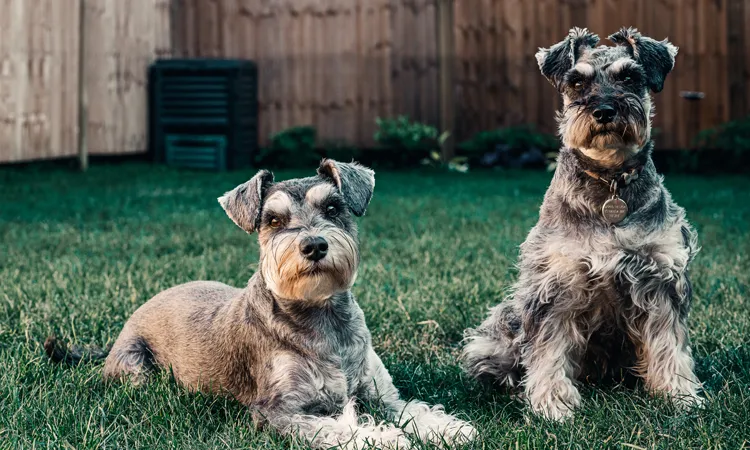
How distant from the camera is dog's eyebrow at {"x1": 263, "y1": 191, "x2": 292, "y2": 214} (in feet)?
12.3

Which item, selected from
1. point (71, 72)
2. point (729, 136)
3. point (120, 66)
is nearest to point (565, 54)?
point (729, 136)

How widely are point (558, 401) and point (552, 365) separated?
0.16m

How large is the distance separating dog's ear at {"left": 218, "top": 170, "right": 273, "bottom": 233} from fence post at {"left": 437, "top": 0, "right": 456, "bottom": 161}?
9.67m

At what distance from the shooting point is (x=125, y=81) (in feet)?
44.1

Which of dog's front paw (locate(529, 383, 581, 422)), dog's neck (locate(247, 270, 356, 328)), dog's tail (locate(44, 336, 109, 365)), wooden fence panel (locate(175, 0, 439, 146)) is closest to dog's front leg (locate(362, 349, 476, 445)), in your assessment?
dog's neck (locate(247, 270, 356, 328))

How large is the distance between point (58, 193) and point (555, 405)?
26.3ft

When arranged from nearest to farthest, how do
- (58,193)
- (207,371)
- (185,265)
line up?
(207,371) → (185,265) → (58,193)

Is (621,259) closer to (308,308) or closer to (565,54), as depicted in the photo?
(565,54)

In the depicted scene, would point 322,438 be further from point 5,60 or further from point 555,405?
point 5,60

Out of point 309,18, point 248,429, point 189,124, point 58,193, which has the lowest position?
point 248,429

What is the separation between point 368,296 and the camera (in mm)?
5641

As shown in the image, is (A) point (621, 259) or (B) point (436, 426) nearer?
(B) point (436, 426)

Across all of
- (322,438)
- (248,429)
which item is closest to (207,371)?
(248,429)

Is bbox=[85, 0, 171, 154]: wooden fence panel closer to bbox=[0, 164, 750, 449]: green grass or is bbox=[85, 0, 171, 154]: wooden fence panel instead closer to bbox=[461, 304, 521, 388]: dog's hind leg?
bbox=[0, 164, 750, 449]: green grass
